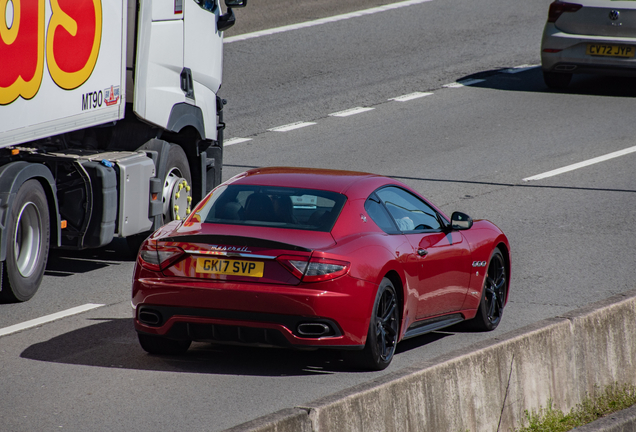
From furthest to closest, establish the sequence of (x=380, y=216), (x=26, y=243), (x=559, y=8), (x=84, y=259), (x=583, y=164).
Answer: (x=559, y=8) < (x=583, y=164) < (x=84, y=259) < (x=26, y=243) < (x=380, y=216)

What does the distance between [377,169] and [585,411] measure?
24.9 feet

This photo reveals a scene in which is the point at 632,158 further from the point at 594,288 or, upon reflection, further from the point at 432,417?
the point at 432,417

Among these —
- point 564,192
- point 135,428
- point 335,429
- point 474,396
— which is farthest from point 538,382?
point 564,192

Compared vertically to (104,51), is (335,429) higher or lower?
lower

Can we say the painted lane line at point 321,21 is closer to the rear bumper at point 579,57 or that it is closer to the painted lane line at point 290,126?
the painted lane line at point 290,126

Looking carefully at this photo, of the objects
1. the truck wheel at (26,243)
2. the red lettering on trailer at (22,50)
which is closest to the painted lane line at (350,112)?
the truck wheel at (26,243)

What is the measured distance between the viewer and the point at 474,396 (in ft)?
21.9

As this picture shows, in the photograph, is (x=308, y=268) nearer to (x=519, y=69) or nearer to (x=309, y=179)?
(x=309, y=179)

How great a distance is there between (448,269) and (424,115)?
1072cm

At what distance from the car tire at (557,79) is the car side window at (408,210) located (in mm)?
13075

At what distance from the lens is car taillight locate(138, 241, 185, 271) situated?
7027 mm

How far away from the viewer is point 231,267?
688 cm

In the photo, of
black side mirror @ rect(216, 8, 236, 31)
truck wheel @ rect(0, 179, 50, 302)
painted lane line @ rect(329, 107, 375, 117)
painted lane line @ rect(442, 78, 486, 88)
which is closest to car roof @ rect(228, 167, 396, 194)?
truck wheel @ rect(0, 179, 50, 302)

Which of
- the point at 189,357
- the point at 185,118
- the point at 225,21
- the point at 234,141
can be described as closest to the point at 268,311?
the point at 189,357
